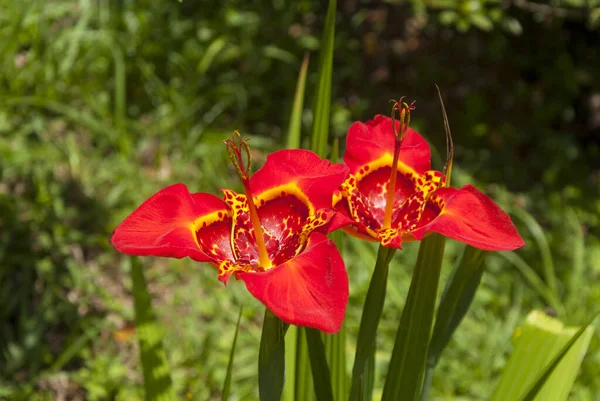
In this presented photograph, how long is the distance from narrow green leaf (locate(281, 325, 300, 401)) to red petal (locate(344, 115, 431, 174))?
0.90 ft

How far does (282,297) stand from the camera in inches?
26.9

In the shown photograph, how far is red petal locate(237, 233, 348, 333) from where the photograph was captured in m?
0.67

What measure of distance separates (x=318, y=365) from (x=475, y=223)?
27cm

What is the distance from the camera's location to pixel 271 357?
0.76 metres

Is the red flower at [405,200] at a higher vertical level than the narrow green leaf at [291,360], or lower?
higher

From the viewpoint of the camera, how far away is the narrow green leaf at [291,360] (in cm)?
107

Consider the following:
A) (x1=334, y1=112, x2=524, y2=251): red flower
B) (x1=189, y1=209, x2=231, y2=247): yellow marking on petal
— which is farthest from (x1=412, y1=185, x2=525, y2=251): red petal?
(x1=189, y1=209, x2=231, y2=247): yellow marking on petal

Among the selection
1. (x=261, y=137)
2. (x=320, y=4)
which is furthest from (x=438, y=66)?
(x=261, y=137)

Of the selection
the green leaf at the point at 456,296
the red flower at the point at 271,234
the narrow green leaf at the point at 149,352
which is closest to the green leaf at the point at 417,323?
the green leaf at the point at 456,296

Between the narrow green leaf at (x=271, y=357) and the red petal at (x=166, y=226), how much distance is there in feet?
0.32

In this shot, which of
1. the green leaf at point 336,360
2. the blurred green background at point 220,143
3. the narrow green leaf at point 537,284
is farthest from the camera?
the narrow green leaf at point 537,284

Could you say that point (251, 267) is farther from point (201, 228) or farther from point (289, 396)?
point (289, 396)

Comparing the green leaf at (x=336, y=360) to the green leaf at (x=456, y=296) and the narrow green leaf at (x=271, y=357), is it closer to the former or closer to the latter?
the green leaf at (x=456, y=296)

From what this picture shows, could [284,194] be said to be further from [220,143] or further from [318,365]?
[220,143]
